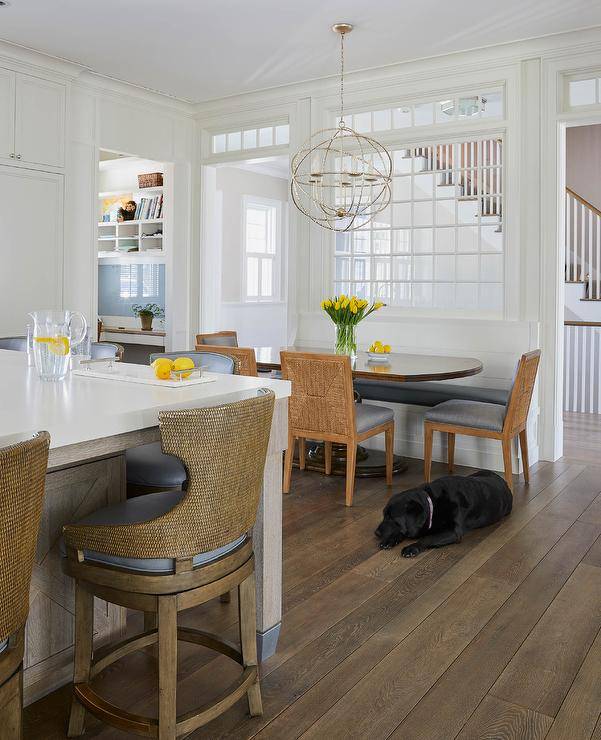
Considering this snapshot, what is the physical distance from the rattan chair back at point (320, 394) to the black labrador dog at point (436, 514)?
2.48 feet

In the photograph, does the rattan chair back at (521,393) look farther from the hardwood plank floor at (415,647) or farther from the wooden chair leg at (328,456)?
the wooden chair leg at (328,456)

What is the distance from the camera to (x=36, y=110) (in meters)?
5.07

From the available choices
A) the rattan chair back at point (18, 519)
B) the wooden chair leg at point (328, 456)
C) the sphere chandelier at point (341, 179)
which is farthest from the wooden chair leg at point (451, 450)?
the rattan chair back at point (18, 519)

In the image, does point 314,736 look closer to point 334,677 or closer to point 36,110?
point 334,677

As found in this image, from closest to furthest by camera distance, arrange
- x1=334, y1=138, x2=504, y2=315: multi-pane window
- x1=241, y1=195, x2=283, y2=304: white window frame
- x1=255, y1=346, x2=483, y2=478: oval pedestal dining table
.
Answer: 1. x1=255, y1=346, x2=483, y2=478: oval pedestal dining table
2. x1=334, y1=138, x2=504, y2=315: multi-pane window
3. x1=241, y1=195, x2=283, y2=304: white window frame

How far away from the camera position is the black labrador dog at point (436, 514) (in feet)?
10.8

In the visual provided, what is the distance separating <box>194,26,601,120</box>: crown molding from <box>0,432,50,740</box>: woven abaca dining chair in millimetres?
4496

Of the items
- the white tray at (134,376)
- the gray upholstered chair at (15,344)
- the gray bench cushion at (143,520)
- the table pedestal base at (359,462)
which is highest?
the gray upholstered chair at (15,344)

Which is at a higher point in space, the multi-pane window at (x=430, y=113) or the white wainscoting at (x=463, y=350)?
the multi-pane window at (x=430, y=113)

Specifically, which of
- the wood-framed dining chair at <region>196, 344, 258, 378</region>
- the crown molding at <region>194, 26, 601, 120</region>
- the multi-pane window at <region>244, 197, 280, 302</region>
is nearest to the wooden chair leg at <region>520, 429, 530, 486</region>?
the wood-framed dining chair at <region>196, 344, 258, 378</region>

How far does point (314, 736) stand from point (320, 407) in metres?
2.37

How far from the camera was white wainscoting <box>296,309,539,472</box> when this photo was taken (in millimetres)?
4863

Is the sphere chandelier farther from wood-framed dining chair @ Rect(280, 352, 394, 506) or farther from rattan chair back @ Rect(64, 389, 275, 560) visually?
rattan chair back @ Rect(64, 389, 275, 560)

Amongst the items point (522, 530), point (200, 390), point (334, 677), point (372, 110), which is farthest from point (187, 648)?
point (372, 110)
